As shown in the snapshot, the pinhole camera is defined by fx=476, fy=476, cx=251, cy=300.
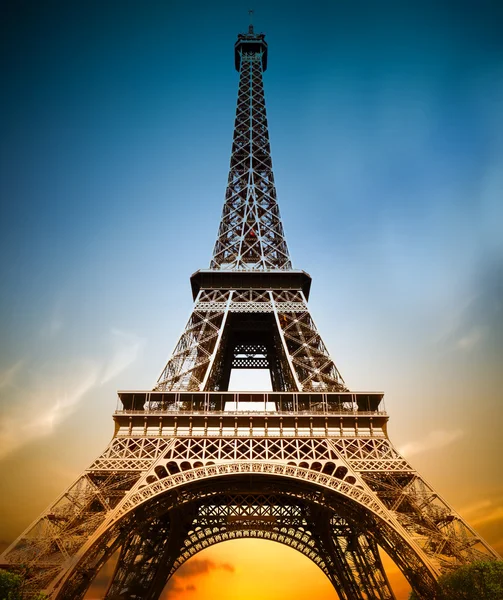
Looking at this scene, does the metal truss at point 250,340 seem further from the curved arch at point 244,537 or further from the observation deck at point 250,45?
the observation deck at point 250,45

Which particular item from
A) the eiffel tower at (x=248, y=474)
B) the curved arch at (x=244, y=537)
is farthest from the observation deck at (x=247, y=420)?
the curved arch at (x=244, y=537)

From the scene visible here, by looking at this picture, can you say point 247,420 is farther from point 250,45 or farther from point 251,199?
point 250,45

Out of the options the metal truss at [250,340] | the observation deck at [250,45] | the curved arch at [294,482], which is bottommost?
the curved arch at [294,482]

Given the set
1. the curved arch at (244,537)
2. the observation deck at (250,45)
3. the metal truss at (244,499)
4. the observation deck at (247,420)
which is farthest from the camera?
the observation deck at (250,45)

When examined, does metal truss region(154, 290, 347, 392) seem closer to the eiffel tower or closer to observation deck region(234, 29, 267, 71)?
the eiffel tower

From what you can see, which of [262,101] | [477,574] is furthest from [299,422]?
[262,101]

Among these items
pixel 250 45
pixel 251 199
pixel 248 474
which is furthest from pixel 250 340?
pixel 250 45
